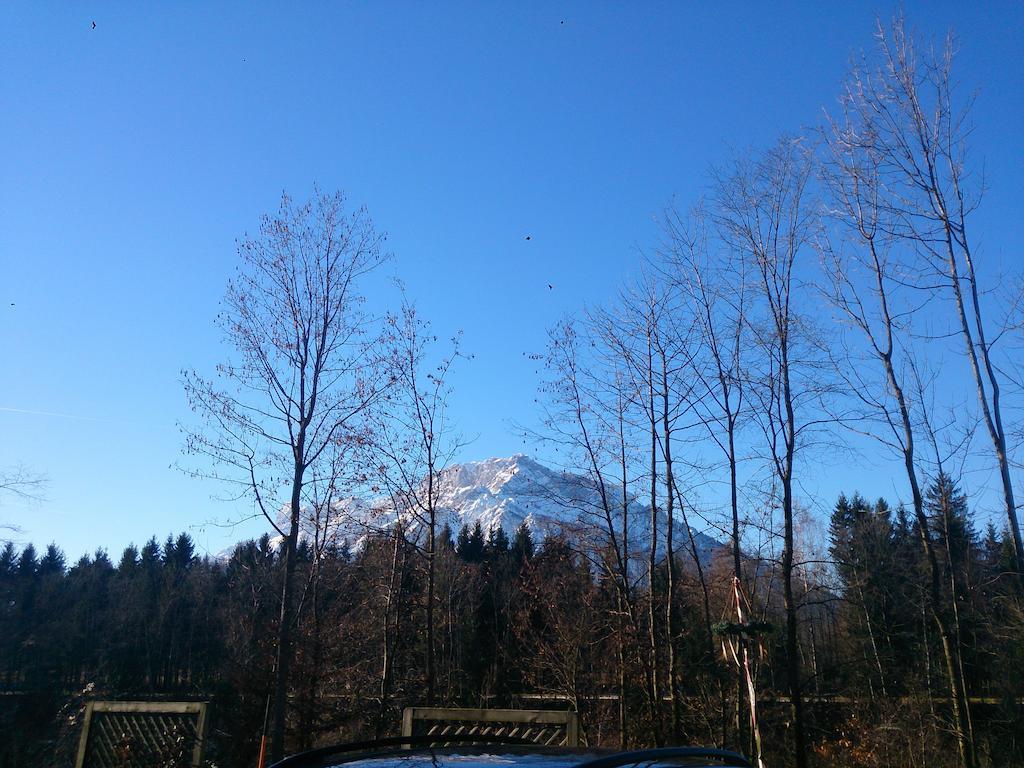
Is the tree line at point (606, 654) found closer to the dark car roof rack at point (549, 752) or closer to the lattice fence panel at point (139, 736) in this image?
the lattice fence panel at point (139, 736)

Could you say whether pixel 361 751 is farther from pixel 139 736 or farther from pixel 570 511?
pixel 570 511

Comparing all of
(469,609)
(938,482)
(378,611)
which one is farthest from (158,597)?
(938,482)

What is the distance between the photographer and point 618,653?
15969 millimetres

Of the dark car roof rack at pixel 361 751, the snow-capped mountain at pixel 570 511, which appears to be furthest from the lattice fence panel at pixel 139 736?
the snow-capped mountain at pixel 570 511

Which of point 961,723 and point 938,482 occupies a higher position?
point 938,482

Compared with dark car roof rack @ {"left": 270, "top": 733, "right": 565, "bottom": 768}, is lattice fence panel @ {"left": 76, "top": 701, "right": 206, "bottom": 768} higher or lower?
lower

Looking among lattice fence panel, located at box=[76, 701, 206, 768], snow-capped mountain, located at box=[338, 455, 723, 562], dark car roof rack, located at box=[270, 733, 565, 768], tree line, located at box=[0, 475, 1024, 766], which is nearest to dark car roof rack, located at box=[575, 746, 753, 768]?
dark car roof rack, located at box=[270, 733, 565, 768]

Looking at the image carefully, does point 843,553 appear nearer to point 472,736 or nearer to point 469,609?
point 469,609

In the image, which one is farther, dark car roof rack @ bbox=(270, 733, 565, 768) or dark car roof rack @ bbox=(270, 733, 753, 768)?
dark car roof rack @ bbox=(270, 733, 565, 768)

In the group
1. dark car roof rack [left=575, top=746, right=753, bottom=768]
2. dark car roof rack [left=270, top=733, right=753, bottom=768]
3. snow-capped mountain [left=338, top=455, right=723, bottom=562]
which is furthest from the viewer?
snow-capped mountain [left=338, top=455, right=723, bottom=562]

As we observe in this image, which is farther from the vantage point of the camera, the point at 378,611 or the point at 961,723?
the point at 378,611

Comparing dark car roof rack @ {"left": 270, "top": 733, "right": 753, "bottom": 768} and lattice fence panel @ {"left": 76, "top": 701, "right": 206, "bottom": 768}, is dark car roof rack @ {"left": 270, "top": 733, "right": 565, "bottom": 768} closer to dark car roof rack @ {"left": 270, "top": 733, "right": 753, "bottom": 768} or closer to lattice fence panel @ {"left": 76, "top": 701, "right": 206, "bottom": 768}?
dark car roof rack @ {"left": 270, "top": 733, "right": 753, "bottom": 768}

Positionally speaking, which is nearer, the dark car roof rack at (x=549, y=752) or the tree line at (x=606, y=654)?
the dark car roof rack at (x=549, y=752)

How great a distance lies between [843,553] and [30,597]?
148 feet
